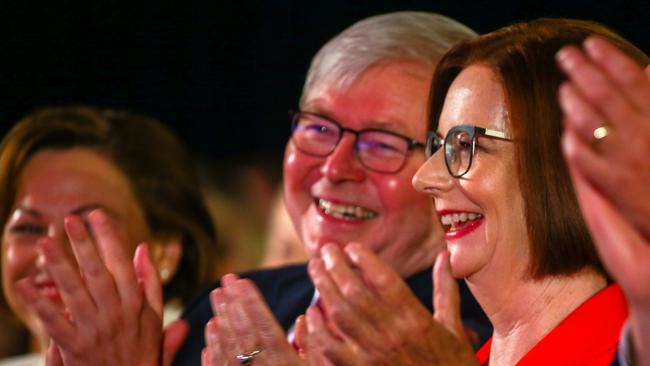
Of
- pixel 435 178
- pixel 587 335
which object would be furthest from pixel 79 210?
pixel 587 335

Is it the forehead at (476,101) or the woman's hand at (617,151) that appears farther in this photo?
the forehead at (476,101)

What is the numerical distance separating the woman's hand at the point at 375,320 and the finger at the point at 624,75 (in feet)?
1.34

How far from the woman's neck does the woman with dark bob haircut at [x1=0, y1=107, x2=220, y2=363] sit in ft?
3.90

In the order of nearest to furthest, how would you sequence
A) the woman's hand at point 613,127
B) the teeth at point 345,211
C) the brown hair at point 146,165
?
1. the woman's hand at point 613,127
2. the teeth at point 345,211
3. the brown hair at point 146,165

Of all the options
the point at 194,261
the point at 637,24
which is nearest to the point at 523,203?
the point at 637,24

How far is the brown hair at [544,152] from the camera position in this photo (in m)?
1.60

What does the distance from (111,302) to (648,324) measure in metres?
1.07

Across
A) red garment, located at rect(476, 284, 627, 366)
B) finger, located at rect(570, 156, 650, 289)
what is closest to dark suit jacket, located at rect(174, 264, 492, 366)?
red garment, located at rect(476, 284, 627, 366)

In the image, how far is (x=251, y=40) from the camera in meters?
4.23

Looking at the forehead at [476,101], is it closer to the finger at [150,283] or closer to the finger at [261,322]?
the finger at [261,322]

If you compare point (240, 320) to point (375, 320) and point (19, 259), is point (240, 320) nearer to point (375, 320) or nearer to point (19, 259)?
point (375, 320)

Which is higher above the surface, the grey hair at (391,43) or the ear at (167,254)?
the grey hair at (391,43)

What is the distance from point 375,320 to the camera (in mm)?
1431

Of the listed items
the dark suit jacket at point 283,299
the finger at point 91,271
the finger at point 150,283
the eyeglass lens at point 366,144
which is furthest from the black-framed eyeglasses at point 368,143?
the finger at point 91,271
